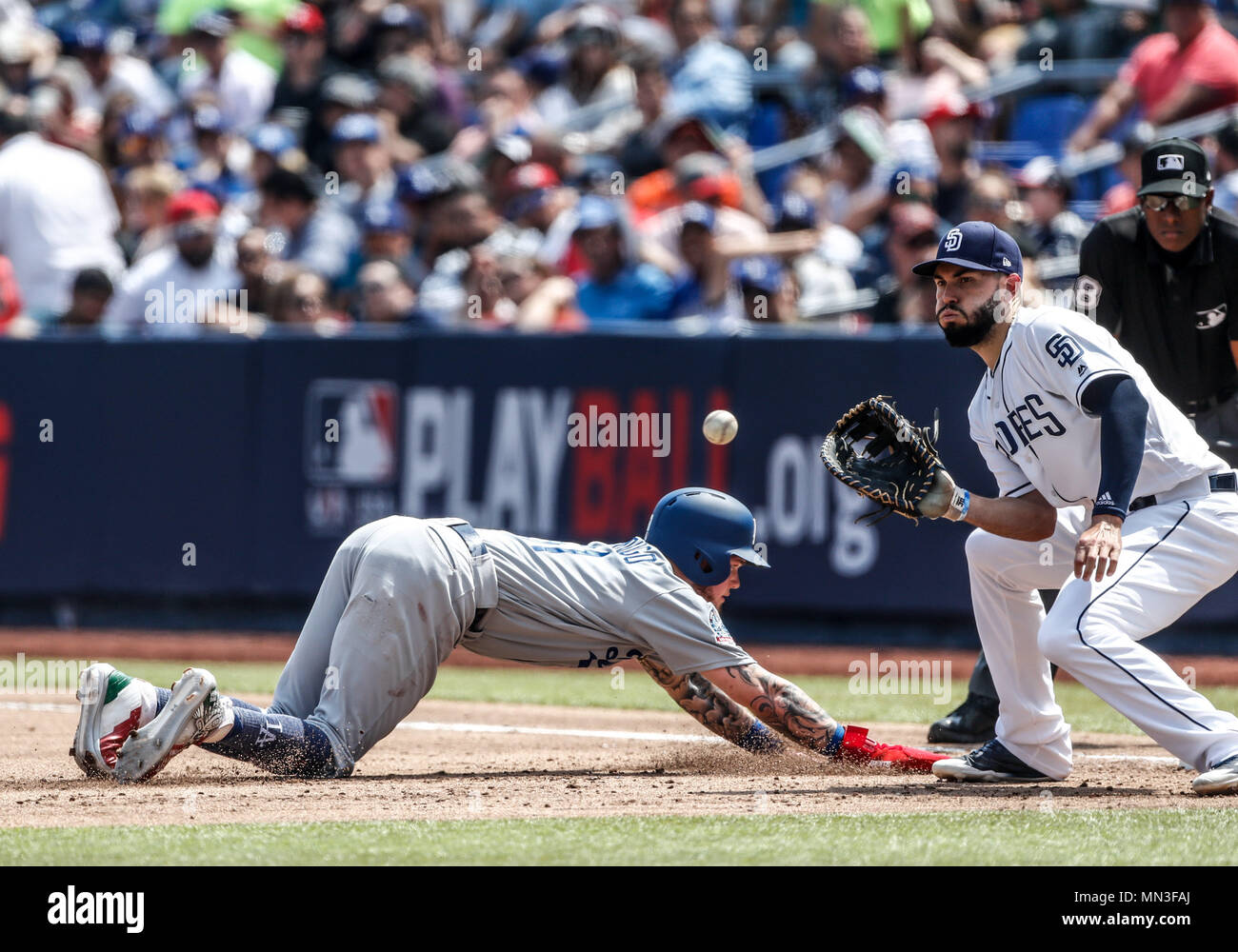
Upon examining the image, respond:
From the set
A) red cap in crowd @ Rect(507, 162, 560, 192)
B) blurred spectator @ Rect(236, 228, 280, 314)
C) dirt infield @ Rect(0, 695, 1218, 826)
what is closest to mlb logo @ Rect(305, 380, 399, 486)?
blurred spectator @ Rect(236, 228, 280, 314)

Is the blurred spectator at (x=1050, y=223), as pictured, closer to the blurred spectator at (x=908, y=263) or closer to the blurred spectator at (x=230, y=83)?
the blurred spectator at (x=908, y=263)

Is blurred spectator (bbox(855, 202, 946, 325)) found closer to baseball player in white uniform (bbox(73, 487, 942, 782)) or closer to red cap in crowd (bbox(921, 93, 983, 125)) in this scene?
red cap in crowd (bbox(921, 93, 983, 125))

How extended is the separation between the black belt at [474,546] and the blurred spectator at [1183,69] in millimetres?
7203

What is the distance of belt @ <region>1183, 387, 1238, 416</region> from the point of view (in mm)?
7129

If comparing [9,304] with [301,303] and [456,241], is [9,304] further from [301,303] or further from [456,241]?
[456,241]

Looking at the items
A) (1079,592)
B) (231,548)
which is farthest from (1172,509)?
(231,548)

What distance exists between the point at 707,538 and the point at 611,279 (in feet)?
19.0

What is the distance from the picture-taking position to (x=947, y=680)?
9.55 meters

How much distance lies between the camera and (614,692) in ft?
30.9

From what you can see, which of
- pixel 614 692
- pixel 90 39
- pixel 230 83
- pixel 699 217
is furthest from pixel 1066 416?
pixel 90 39

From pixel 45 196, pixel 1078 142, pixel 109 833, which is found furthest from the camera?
pixel 45 196

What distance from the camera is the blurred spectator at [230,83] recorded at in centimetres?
1562

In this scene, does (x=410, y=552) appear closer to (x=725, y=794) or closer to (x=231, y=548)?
(x=725, y=794)

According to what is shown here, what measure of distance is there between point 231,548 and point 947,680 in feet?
15.6
